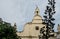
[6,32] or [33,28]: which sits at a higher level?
[33,28]

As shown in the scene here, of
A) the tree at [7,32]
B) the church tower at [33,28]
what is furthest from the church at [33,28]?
the tree at [7,32]

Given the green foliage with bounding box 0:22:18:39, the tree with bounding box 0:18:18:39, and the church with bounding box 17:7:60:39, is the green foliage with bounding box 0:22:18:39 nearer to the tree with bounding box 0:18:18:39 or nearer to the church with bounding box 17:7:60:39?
the tree with bounding box 0:18:18:39

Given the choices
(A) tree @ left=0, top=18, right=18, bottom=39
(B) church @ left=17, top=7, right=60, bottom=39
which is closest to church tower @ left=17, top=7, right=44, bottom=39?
(B) church @ left=17, top=7, right=60, bottom=39

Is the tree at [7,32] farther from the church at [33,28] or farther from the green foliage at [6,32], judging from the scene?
the church at [33,28]

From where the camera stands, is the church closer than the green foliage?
No

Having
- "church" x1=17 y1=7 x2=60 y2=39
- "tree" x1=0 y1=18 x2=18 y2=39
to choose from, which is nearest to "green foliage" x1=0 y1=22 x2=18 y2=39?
"tree" x1=0 y1=18 x2=18 y2=39

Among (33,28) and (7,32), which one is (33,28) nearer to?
(33,28)

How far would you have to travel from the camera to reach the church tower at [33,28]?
88375 mm

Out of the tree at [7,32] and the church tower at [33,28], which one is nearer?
the tree at [7,32]

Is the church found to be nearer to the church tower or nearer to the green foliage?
the church tower

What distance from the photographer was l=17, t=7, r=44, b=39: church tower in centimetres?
→ 8838

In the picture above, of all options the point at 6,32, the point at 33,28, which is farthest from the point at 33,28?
the point at 6,32

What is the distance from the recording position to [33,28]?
8931 cm

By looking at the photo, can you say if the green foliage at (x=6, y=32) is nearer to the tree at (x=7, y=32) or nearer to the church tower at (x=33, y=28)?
the tree at (x=7, y=32)
